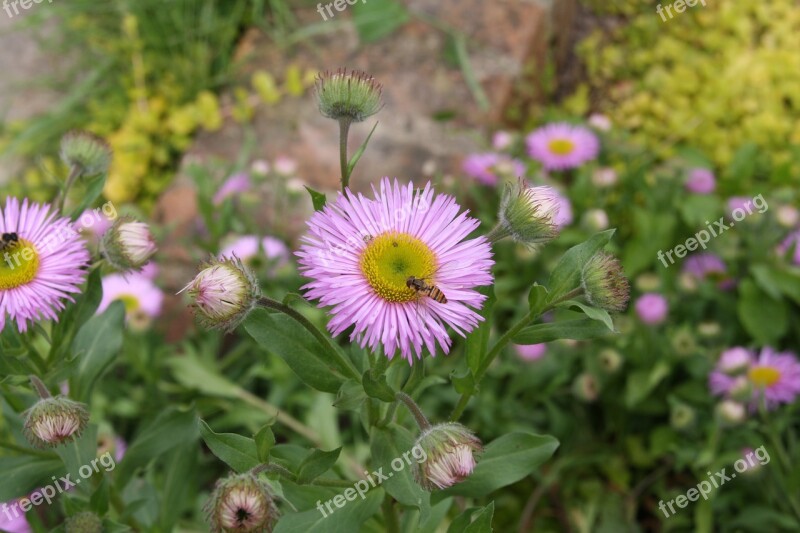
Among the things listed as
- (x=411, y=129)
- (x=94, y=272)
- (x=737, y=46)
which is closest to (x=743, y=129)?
(x=737, y=46)

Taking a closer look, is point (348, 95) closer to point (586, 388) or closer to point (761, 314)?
point (586, 388)

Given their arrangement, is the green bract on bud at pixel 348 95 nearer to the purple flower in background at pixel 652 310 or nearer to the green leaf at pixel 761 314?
the purple flower in background at pixel 652 310

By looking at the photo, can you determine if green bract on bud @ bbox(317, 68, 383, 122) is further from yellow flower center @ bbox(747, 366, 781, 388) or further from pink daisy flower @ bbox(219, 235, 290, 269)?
yellow flower center @ bbox(747, 366, 781, 388)

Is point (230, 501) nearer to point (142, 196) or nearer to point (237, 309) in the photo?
point (237, 309)

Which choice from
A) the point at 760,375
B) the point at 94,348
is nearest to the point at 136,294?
the point at 94,348

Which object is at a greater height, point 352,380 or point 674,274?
point 352,380
